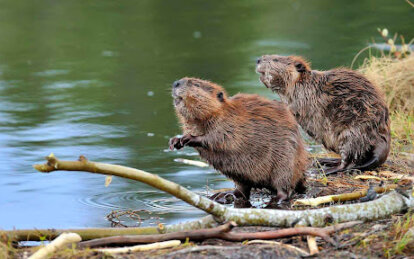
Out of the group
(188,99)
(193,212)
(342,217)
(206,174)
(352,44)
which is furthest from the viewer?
(352,44)

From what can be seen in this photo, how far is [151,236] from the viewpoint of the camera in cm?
320

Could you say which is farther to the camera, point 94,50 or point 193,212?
point 94,50

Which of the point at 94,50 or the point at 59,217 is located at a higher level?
the point at 94,50

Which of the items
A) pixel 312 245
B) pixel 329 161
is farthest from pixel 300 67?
pixel 312 245

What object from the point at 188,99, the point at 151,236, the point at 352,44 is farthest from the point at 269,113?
the point at 352,44

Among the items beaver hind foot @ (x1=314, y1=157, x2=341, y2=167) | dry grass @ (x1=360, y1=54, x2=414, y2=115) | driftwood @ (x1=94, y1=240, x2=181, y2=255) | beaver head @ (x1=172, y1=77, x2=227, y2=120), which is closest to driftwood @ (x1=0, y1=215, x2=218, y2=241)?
driftwood @ (x1=94, y1=240, x2=181, y2=255)

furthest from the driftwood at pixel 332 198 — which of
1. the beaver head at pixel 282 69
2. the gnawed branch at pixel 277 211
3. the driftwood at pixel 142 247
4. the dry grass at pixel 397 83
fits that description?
the dry grass at pixel 397 83

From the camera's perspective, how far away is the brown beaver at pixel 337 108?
15.4 feet

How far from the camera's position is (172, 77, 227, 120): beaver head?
3988 millimetres

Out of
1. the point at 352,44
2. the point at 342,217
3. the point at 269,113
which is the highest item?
the point at 352,44

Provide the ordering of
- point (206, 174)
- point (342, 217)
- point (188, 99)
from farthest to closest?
point (206, 174)
point (188, 99)
point (342, 217)

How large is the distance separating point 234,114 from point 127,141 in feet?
7.86

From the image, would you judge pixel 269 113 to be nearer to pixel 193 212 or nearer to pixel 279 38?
pixel 193 212

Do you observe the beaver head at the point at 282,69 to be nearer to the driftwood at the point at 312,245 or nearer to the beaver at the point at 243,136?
the beaver at the point at 243,136
